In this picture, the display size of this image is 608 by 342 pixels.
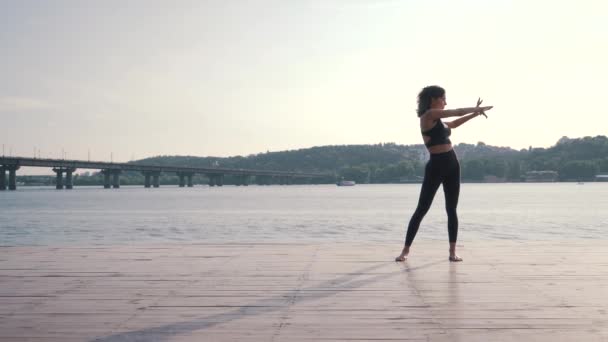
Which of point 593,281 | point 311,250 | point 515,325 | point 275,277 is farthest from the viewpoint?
point 311,250

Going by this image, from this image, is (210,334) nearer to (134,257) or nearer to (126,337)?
(126,337)

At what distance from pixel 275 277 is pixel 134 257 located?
261cm

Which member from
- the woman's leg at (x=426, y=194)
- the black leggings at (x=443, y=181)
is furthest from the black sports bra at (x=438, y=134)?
the woman's leg at (x=426, y=194)

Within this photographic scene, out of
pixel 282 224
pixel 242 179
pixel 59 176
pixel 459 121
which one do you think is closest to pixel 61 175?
pixel 59 176

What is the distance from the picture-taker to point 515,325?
4.04 metres

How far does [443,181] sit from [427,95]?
41.2 inches

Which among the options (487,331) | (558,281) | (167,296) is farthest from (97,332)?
(558,281)

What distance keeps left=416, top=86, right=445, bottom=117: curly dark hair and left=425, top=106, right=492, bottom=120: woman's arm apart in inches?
8.9

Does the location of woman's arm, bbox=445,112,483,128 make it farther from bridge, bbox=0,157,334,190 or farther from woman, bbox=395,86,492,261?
bridge, bbox=0,157,334,190

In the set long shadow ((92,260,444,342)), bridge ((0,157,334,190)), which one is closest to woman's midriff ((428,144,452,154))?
long shadow ((92,260,444,342))

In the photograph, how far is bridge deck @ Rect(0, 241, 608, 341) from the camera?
3926mm

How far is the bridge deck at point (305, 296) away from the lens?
3926 mm

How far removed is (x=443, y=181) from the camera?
7.58m

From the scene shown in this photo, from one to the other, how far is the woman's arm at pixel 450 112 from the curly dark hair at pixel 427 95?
0.74 ft
